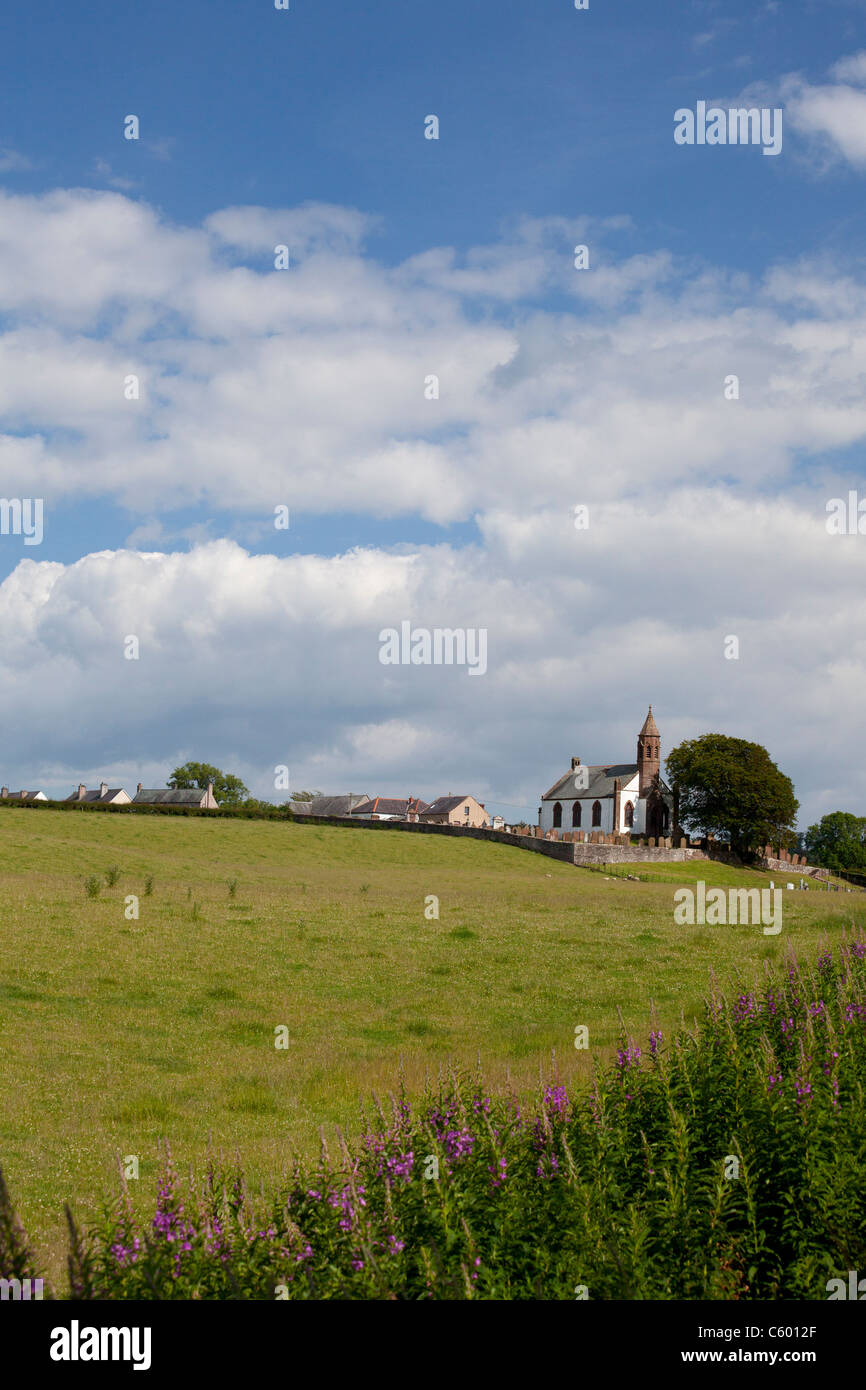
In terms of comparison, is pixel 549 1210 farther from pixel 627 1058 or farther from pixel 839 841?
pixel 839 841

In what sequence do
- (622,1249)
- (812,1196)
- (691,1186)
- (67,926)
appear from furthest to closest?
(67,926) < (691,1186) < (812,1196) < (622,1249)

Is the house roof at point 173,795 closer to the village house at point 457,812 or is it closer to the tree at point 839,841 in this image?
the village house at point 457,812

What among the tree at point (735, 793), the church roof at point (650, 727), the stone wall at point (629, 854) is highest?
the church roof at point (650, 727)

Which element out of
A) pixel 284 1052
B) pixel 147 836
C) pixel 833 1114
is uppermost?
pixel 147 836

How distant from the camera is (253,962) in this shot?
83.4ft

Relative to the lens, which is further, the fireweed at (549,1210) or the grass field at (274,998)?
the grass field at (274,998)

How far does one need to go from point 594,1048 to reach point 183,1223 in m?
11.9

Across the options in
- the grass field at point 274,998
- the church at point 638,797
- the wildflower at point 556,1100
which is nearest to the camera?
the wildflower at point 556,1100

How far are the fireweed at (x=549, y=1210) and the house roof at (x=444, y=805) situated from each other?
14356 centimetres

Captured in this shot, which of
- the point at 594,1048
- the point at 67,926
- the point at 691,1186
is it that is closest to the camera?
the point at 691,1186

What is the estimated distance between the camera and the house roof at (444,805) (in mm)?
153250

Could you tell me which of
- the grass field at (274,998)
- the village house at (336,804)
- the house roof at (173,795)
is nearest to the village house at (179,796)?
the house roof at (173,795)
